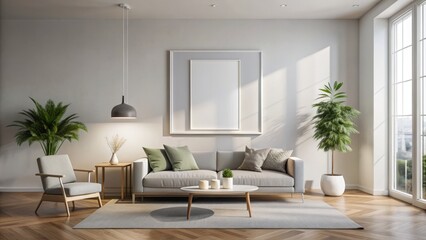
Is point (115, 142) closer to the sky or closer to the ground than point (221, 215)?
closer to the sky

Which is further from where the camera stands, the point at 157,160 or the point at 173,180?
the point at 157,160

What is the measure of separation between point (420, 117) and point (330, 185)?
1.76 metres

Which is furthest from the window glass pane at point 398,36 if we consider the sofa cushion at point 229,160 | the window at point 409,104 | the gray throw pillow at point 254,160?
the sofa cushion at point 229,160

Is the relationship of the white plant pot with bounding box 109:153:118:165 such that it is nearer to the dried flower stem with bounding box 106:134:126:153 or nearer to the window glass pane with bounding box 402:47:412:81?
the dried flower stem with bounding box 106:134:126:153

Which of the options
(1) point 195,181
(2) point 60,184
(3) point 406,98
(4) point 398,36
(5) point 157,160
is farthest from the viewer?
(4) point 398,36

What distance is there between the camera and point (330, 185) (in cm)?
691

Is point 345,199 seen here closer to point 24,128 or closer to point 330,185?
point 330,185

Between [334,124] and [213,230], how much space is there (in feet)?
10.6

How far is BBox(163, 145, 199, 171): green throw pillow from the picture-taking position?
22.0 feet

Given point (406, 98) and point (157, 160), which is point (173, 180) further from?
point (406, 98)

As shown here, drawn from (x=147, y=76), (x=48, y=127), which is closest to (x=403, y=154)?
(x=147, y=76)

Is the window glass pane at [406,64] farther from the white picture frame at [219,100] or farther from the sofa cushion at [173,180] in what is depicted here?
the sofa cushion at [173,180]

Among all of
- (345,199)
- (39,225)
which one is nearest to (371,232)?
(345,199)

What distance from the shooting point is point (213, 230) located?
15.4 feet
